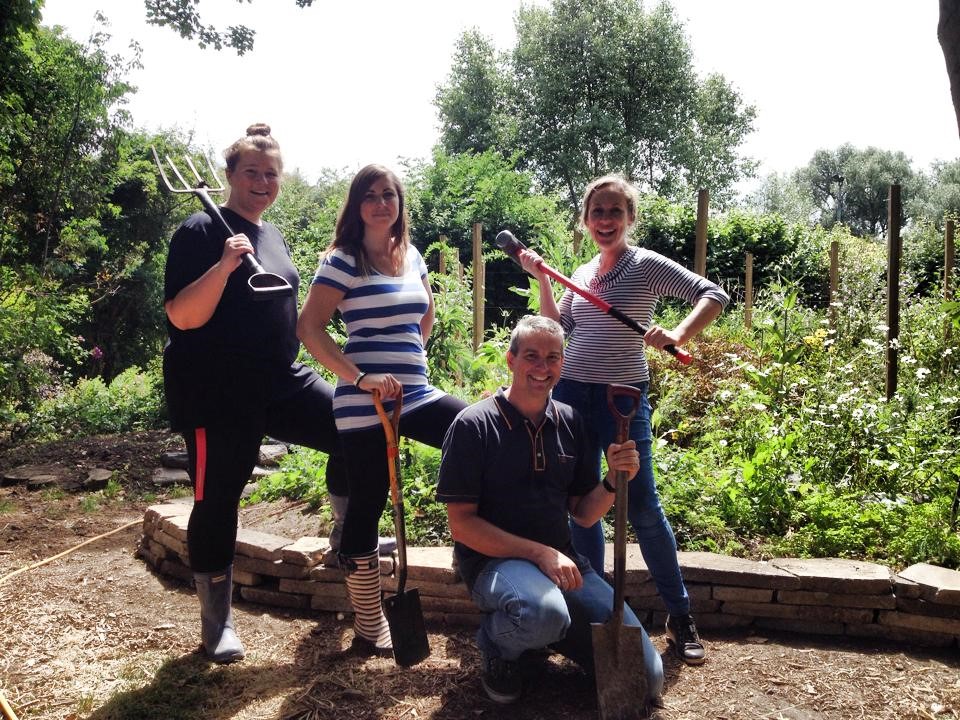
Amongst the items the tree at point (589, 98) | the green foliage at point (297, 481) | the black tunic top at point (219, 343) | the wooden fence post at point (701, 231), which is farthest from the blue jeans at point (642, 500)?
the tree at point (589, 98)

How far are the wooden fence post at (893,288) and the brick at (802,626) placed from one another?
1.99 meters

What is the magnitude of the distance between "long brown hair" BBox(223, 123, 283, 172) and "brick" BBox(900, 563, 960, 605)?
2.83 m

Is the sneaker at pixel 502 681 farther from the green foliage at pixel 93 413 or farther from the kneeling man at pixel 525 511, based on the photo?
the green foliage at pixel 93 413

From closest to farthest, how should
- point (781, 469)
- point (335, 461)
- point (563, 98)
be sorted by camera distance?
point (335, 461) < point (781, 469) < point (563, 98)

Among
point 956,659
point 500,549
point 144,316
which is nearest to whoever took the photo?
point 500,549

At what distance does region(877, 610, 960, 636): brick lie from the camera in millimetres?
2842

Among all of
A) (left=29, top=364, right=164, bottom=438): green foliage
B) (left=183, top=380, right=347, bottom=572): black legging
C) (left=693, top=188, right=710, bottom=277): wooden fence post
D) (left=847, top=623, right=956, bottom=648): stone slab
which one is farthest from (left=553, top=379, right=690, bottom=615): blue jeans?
(left=29, top=364, right=164, bottom=438): green foliage

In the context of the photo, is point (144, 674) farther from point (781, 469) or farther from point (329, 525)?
point (781, 469)

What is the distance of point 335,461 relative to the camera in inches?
117

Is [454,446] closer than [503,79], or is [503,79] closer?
[454,446]

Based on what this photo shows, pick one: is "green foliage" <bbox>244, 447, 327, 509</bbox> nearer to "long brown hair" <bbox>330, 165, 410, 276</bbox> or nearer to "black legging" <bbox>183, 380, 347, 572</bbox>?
"black legging" <bbox>183, 380, 347, 572</bbox>

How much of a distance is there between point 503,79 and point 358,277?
26448mm

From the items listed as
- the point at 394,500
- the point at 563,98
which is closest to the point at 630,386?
the point at 394,500

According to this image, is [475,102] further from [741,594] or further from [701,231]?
[741,594]
